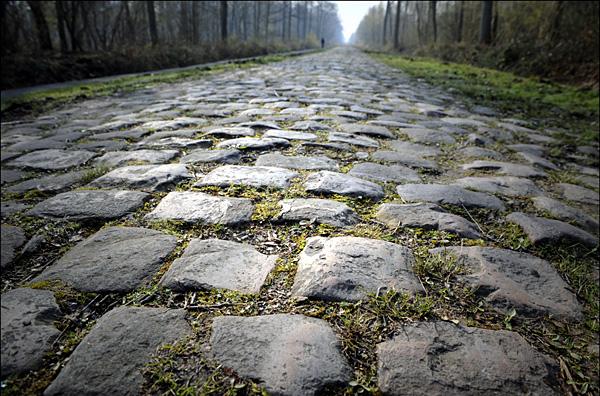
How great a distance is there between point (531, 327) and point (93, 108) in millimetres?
4947

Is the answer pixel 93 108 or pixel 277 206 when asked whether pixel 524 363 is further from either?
pixel 93 108

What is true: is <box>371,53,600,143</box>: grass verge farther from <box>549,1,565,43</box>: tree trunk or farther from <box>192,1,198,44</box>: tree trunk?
<box>192,1,198,44</box>: tree trunk

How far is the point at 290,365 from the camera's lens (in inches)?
32.1

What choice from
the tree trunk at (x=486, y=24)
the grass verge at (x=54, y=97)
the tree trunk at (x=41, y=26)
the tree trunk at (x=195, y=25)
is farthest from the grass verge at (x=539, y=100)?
the tree trunk at (x=195, y=25)

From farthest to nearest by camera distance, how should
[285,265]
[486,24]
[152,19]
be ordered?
[152,19]
[486,24]
[285,265]

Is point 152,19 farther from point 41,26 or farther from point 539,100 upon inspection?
point 539,100

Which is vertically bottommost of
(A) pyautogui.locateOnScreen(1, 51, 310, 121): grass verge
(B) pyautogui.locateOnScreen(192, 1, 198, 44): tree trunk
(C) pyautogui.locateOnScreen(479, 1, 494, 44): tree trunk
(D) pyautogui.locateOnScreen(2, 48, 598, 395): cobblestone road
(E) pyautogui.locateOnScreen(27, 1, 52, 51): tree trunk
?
(D) pyautogui.locateOnScreen(2, 48, 598, 395): cobblestone road

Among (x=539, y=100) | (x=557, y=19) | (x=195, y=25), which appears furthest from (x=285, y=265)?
(x=195, y=25)

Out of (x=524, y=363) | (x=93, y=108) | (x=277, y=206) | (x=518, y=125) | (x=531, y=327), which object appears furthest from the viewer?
(x=93, y=108)

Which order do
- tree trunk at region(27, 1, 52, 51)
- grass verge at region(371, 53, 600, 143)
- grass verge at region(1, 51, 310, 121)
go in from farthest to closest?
tree trunk at region(27, 1, 52, 51)
grass verge at region(1, 51, 310, 121)
grass verge at region(371, 53, 600, 143)

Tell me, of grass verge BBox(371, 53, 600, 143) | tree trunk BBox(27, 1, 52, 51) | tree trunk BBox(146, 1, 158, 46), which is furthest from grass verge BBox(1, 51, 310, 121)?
tree trunk BBox(146, 1, 158, 46)

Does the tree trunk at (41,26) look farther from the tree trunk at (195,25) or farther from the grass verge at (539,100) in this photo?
the grass verge at (539,100)

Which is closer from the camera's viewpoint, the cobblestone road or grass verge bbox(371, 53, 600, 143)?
the cobblestone road

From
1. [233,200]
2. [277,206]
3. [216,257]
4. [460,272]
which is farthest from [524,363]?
[233,200]
